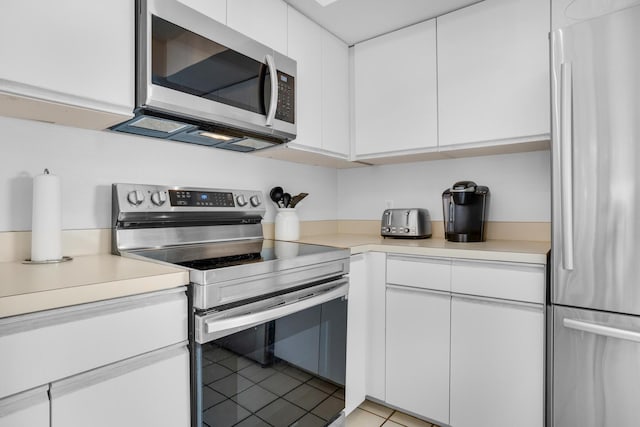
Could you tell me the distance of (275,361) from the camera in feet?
4.21

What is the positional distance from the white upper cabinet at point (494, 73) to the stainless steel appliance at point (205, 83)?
2.82 ft

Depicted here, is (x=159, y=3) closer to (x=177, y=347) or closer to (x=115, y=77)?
(x=115, y=77)

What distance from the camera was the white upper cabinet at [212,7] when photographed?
4.57 ft

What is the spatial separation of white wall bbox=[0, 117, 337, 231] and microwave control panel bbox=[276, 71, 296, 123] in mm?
418

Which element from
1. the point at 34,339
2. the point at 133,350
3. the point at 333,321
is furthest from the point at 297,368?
the point at 34,339

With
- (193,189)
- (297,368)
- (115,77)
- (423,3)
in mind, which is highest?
(423,3)

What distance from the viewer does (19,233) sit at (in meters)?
1.24

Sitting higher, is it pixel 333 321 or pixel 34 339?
pixel 34 339

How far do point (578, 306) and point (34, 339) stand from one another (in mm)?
1642

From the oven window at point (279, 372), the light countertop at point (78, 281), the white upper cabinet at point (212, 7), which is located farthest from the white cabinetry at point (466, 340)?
the white upper cabinet at point (212, 7)

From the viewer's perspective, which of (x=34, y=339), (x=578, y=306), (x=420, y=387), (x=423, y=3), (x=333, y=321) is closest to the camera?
(x=34, y=339)

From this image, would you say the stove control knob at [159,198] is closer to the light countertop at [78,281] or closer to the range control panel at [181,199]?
the range control panel at [181,199]

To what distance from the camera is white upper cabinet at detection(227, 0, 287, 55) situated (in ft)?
5.08

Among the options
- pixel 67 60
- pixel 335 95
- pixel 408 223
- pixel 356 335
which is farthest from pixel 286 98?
pixel 356 335
